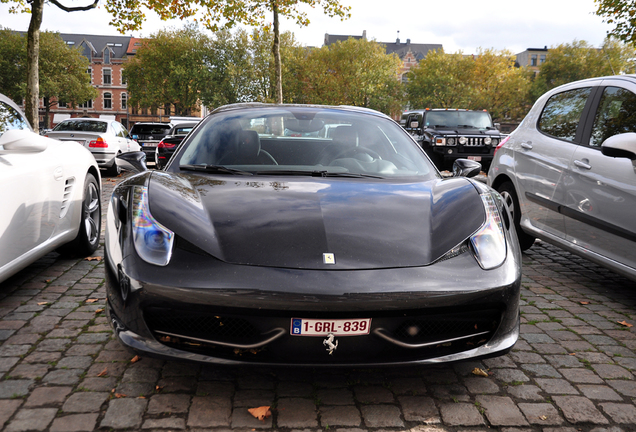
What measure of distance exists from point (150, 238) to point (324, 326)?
2.84ft

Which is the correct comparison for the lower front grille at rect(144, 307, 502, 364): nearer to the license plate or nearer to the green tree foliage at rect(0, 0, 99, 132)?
the license plate

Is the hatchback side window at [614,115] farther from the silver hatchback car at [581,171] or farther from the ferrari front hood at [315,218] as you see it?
the ferrari front hood at [315,218]

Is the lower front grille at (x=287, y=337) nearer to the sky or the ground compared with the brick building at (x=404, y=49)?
nearer to the ground

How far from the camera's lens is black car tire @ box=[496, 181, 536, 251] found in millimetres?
5434

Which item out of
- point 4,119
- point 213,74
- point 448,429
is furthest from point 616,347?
point 213,74

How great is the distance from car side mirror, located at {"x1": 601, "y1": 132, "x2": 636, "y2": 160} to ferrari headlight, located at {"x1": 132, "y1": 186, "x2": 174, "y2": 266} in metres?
3.03

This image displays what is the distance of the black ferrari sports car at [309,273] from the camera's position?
2.18 metres

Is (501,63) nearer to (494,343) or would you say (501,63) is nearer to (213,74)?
(213,74)

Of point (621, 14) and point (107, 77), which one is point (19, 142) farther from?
point (107, 77)

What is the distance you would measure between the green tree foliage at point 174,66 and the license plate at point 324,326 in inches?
2300

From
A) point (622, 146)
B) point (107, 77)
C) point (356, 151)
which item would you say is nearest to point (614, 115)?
point (622, 146)

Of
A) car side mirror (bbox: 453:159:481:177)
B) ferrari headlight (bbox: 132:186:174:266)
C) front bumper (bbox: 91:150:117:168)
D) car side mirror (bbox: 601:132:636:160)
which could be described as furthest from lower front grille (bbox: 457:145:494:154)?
ferrari headlight (bbox: 132:186:174:266)

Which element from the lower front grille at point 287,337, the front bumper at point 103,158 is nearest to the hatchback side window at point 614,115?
the lower front grille at point 287,337

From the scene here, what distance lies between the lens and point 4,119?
390 cm
